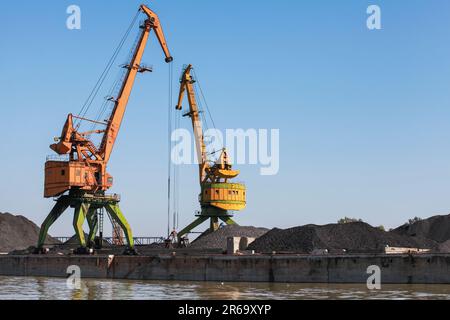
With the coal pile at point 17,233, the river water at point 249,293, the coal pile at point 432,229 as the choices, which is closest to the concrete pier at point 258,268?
the river water at point 249,293

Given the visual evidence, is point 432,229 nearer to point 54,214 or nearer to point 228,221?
point 228,221

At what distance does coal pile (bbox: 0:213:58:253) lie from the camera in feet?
355

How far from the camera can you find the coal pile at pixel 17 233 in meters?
108

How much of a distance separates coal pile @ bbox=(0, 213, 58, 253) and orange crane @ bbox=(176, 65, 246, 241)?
3438 centimetres

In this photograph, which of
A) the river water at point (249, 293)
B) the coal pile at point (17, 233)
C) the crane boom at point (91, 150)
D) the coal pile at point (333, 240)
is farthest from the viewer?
the coal pile at point (17, 233)

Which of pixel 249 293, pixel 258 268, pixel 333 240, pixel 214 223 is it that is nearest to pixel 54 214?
pixel 214 223

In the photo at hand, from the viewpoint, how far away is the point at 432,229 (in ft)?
299

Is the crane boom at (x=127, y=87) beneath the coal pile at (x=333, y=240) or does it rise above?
above


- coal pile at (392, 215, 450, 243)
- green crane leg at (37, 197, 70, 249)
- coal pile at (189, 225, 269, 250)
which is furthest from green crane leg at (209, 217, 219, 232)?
coal pile at (392, 215, 450, 243)

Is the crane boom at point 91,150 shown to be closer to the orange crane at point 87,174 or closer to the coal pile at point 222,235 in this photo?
the orange crane at point 87,174

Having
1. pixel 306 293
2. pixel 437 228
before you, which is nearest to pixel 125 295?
pixel 306 293

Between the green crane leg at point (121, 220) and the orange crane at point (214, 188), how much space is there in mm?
11568

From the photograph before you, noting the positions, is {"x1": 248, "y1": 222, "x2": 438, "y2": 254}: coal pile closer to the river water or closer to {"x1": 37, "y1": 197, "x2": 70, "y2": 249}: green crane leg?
the river water

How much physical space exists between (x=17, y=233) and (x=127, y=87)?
4774 cm
